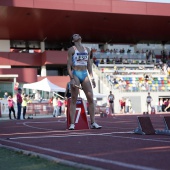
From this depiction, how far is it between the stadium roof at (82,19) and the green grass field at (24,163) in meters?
33.4

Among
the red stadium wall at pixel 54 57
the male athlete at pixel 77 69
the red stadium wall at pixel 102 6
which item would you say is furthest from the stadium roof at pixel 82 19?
the male athlete at pixel 77 69

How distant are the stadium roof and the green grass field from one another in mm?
33407

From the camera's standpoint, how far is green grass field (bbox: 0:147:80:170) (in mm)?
5041

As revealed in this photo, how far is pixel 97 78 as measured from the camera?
44.1 m

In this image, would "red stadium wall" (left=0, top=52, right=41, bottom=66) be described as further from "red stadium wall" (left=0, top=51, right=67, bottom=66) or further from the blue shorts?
the blue shorts

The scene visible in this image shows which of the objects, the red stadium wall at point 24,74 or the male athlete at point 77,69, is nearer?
the male athlete at point 77,69

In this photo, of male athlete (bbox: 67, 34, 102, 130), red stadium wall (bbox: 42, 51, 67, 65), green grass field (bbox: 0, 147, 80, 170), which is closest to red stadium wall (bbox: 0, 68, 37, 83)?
red stadium wall (bbox: 42, 51, 67, 65)

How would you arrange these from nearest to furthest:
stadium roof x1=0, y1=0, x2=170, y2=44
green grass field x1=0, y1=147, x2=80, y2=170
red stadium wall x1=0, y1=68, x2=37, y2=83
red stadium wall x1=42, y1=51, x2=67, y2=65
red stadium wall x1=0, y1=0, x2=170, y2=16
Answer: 1. green grass field x1=0, y1=147, x2=80, y2=170
2. red stadium wall x1=0, y1=0, x2=170, y2=16
3. stadium roof x1=0, y1=0, x2=170, y2=44
4. red stadium wall x1=0, y1=68, x2=37, y2=83
5. red stadium wall x1=42, y1=51, x2=67, y2=65

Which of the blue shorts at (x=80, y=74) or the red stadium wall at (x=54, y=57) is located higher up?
the red stadium wall at (x=54, y=57)

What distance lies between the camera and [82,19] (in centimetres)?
4403

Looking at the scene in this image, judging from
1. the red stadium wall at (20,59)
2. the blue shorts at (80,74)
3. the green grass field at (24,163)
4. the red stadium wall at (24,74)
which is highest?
the red stadium wall at (20,59)

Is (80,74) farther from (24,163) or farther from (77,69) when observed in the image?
(24,163)

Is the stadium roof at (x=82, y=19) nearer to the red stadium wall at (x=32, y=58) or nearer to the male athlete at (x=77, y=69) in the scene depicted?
the red stadium wall at (x=32, y=58)

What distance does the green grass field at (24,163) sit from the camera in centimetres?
504
